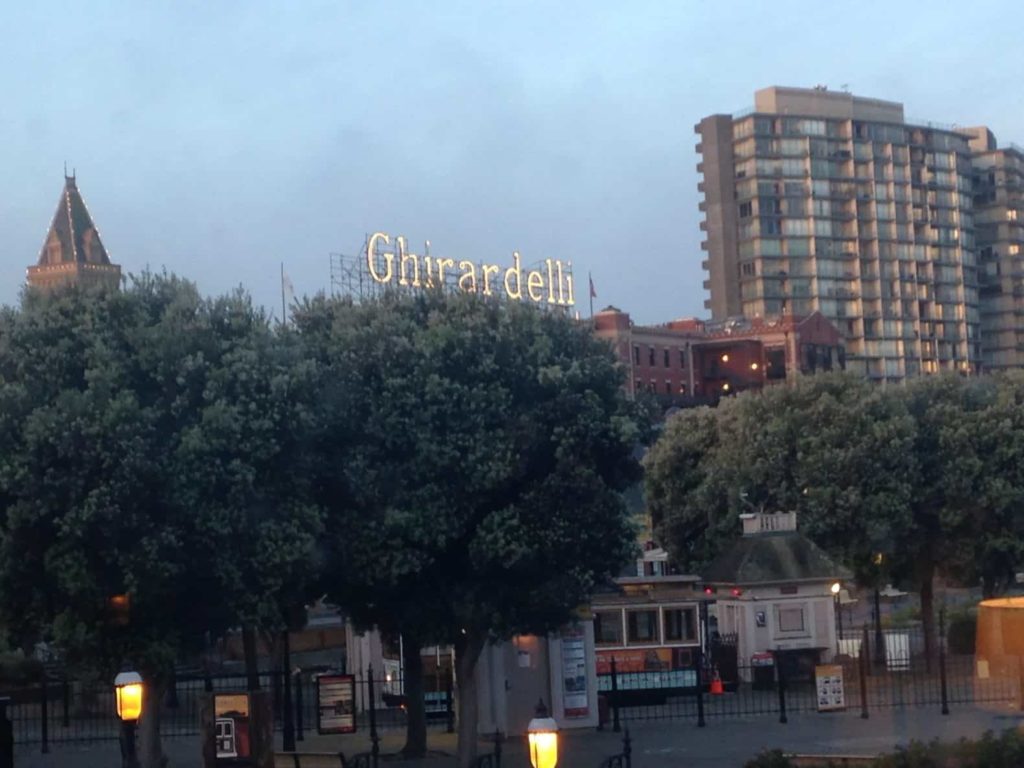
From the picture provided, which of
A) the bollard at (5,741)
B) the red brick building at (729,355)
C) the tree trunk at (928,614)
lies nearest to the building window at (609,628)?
the tree trunk at (928,614)

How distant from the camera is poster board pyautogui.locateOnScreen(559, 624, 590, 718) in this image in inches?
1185

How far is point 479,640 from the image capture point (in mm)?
25328

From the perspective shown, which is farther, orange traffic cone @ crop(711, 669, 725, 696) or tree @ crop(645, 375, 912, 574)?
tree @ crop(645, 375, 912, 574)

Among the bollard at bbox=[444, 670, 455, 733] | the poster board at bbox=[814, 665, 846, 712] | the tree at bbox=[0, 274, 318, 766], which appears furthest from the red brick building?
the tree at bbox=[0, 274, 318, 766]

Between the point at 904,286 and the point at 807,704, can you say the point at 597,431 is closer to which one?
the point at 807,704

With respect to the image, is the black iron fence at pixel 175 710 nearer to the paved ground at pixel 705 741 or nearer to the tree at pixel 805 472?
the paved ground at pixel 705 741

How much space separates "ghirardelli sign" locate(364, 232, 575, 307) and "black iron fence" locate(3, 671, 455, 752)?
80.5ft

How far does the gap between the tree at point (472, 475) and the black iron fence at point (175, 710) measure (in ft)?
23.0

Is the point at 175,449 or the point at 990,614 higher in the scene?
Result: the point at 175,449

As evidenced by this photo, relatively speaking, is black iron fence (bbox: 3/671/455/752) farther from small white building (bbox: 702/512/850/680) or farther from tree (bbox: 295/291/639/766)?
small white building (bbox: 702/512/850/680)

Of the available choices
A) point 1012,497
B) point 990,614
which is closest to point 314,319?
point 990,614

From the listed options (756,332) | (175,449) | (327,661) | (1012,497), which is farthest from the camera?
(756,332)

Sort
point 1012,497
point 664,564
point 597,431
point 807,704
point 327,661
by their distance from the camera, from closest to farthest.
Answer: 1. point 597,431
2. point 807,704
3. point 1012,497
4. point 327,661
5. point 664,564

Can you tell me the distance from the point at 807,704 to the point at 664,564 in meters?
21.5
